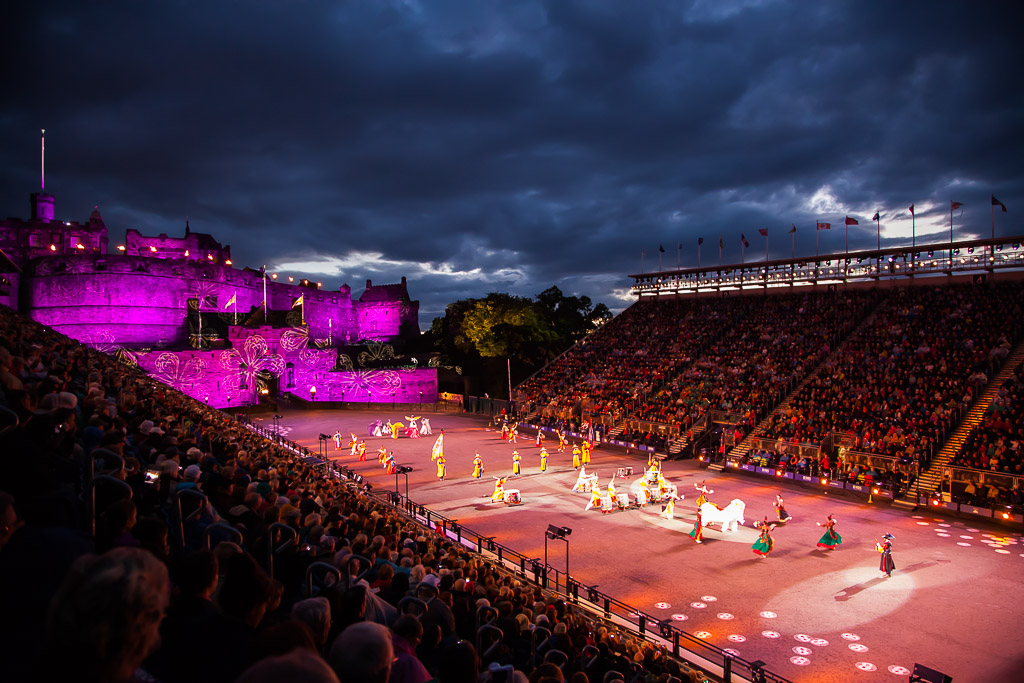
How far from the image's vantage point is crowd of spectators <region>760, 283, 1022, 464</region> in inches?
1001

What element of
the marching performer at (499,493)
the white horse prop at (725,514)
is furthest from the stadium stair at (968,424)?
the marching performer at (499,493)

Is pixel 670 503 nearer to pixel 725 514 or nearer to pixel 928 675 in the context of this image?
pixel 725 514

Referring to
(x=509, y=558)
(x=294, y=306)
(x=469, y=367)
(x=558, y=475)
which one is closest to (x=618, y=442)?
(x=558, y=475)

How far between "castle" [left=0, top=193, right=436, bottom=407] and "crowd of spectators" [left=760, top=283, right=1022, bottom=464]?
36.5m

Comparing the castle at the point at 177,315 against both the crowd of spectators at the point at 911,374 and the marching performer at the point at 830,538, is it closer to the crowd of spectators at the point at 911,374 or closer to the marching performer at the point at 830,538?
the crowd of spectators at the point at 911,374

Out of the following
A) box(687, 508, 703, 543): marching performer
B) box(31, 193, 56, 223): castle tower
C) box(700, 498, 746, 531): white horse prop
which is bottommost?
box(687, 508, 703, 543): marching performer

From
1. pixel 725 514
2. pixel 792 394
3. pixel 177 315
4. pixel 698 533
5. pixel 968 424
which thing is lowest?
pixel 698 533

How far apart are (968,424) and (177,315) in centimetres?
6278

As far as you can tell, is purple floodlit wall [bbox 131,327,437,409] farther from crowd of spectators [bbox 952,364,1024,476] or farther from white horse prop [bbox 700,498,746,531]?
crowd of spectators [bbox 952,364,1024,476]

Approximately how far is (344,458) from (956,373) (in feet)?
106

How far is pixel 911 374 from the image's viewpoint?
28.5 m

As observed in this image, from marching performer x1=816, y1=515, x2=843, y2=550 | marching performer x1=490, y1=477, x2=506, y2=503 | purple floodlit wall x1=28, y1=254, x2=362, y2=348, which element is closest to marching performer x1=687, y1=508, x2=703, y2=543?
marching performer x1=816, y1=515, x2=843, y2=550

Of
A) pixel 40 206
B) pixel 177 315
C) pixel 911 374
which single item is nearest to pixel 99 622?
pixel 911 374

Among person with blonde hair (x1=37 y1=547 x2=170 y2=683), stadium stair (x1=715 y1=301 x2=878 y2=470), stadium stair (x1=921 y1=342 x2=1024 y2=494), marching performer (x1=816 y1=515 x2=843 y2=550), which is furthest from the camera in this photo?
stadium stair (x1=715 y1=301 x2=878 y2=470)
